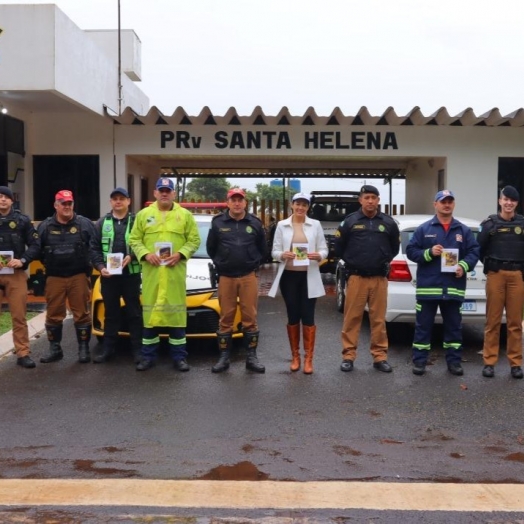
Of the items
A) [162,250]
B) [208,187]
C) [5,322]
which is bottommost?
[5,322]

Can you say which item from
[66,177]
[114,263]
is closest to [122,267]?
[114,263]

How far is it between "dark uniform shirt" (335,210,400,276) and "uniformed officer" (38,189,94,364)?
2741 millimetres

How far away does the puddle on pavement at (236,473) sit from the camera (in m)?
4.53

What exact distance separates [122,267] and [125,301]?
0.45 m

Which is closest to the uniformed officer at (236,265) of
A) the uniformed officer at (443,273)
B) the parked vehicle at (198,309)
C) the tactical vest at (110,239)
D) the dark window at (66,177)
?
the parked vehicle at (198,309)

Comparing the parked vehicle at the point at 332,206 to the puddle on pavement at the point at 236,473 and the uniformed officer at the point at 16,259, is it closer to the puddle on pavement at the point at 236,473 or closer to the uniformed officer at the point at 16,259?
the uniformed officer at the point at 16,259

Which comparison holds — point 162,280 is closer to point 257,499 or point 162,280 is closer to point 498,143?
point 257,499

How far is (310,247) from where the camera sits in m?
7.22

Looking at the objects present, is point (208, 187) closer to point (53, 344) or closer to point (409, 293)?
point (409, 293)

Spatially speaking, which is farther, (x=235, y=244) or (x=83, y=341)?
(x=83, y=341)

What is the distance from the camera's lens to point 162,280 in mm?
7121

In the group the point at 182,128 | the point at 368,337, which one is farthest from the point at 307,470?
the point at 182,128

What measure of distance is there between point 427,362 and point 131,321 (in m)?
3.20

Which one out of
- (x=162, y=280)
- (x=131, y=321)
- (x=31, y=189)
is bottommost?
(x=131, y=321)
